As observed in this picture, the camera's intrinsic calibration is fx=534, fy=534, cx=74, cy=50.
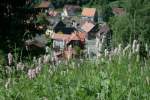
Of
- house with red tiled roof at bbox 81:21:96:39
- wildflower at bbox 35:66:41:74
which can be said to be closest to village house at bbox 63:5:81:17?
house with red tiled roof at bbox 81:21:96:39

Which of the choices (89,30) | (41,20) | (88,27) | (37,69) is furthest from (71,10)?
(37,69)

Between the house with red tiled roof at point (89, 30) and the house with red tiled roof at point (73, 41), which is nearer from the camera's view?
the house with red tiled roof at point (73, 41)

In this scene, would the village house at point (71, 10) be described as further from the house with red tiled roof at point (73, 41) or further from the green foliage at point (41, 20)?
the house with red tiled roof at point (73, 41)

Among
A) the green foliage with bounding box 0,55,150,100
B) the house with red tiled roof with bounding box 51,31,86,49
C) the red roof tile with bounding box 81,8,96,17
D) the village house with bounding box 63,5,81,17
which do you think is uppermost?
the green foliage with bounding box 0,55,150,100

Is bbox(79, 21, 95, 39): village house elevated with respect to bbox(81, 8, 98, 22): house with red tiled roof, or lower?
elevated

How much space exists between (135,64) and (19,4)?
1327cm

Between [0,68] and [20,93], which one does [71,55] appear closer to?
[0,68]

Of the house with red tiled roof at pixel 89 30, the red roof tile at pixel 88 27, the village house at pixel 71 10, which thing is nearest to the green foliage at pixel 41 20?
the house with red tiled roof at pixel 89 30

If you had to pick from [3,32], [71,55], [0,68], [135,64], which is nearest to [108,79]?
[135,64]

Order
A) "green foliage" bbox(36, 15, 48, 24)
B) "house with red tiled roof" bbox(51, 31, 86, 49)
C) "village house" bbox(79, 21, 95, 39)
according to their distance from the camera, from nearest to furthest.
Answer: "house with red tiled roof" bbox(51, 31, 86, 49) < "village house" bbox(79, 21, 95, 39) < "green foliage" bbox(36, 15, 48, 24)

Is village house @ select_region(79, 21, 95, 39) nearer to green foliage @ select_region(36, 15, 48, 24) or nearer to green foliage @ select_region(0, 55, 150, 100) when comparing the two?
green foliage @ select_region(36, 15, 48, 24)

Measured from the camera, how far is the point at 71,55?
4.33 metres

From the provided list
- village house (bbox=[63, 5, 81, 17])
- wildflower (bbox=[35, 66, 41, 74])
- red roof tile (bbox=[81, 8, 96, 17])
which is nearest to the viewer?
wildflower (bbox=[35, 66, 41, 74])

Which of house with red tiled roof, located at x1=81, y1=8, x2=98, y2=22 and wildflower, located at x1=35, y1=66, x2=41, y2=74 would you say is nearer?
wildflower, located at x1=35, y1=66, x2=41, y2=74
